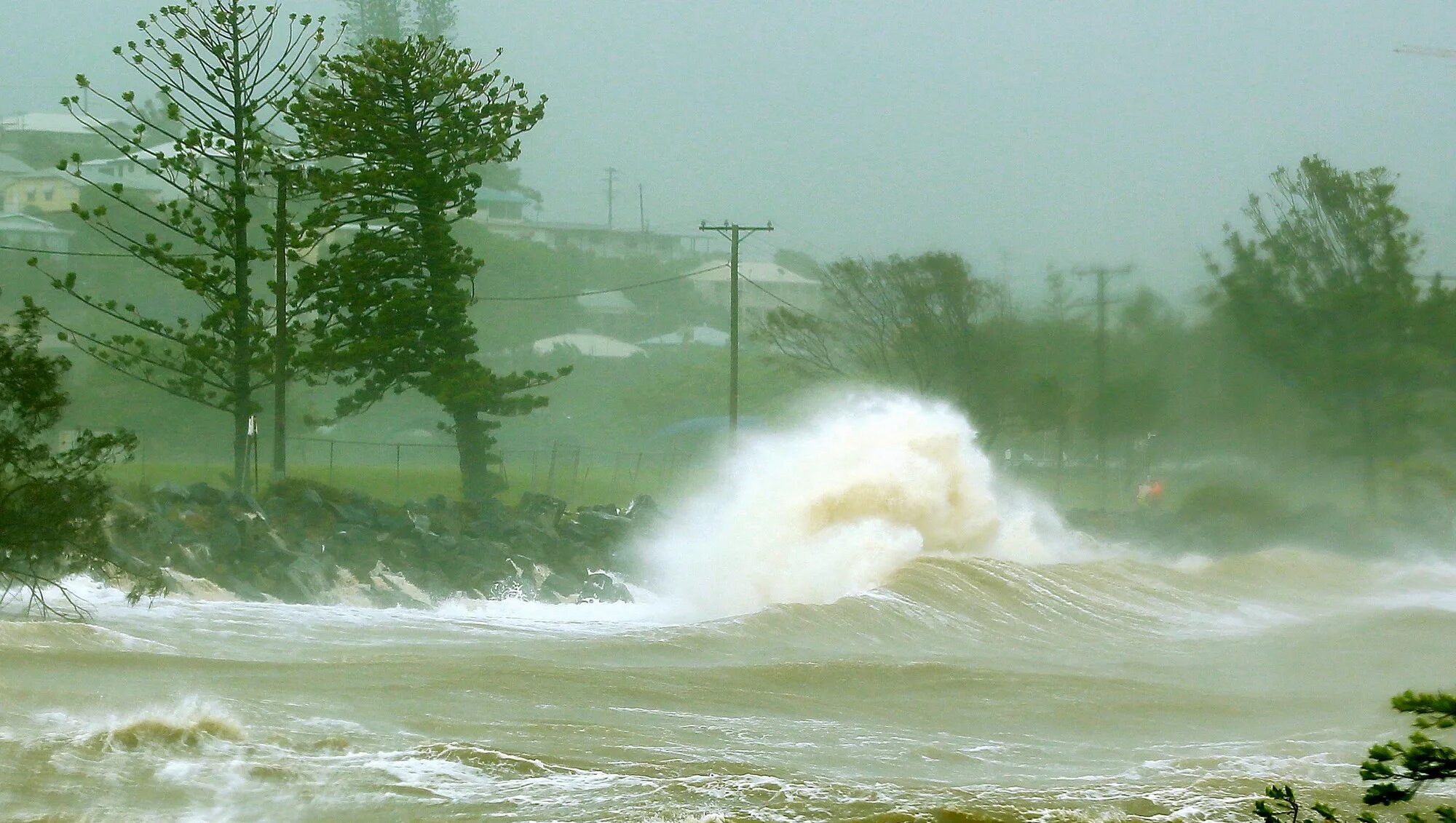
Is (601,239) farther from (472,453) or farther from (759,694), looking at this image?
(759,694)

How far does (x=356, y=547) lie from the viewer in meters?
24.6

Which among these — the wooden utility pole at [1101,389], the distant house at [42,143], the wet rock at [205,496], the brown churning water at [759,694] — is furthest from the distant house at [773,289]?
the distant house at [42,143]

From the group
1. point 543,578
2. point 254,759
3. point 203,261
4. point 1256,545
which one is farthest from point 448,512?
point 254,759

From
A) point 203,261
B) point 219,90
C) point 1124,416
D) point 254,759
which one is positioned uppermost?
point 219,90

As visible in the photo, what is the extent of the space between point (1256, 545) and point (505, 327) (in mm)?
44091

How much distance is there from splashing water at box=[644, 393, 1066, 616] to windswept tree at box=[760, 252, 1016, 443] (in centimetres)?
896

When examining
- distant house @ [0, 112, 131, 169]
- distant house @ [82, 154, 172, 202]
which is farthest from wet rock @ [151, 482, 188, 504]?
distant house @ [0, 112, 131, 169]

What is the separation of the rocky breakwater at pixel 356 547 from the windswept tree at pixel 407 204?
394 cm

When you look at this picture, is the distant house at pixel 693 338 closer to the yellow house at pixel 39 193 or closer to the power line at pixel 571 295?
the power line at pixel 571 295

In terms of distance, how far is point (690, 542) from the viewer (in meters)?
28.4

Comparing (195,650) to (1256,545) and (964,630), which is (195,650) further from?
(1256,545)

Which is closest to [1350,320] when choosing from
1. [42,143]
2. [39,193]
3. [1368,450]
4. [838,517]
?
→ [1368,450]

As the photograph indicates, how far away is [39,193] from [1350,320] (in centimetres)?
5670

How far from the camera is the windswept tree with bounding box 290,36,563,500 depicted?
31.5m
